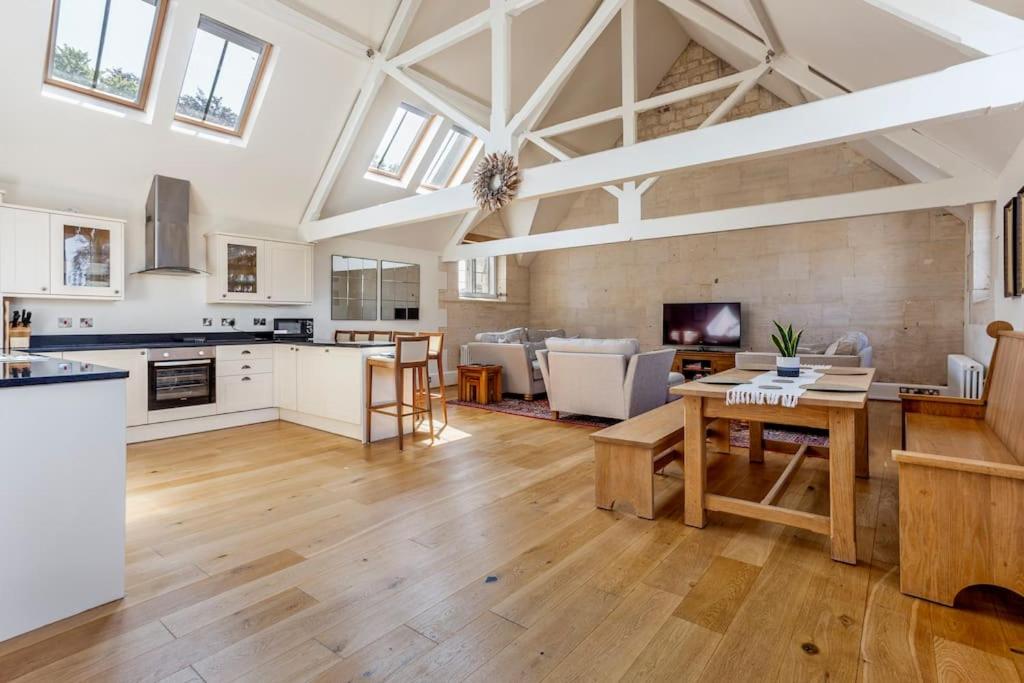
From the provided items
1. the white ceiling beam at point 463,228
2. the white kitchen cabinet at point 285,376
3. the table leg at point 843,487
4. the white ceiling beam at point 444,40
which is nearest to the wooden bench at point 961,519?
Result: the table leg at point 843,487

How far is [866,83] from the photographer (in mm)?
4250

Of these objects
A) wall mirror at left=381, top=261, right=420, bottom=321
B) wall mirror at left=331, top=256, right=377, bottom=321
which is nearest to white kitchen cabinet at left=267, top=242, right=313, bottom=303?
wall mirror at left=331, top=256, right=377, bottom=321

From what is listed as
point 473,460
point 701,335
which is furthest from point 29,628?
point 701,335

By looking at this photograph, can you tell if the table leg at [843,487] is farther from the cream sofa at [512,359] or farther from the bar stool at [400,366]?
the cream sofa at [512,359]

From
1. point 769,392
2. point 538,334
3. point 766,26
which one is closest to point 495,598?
point 769,392

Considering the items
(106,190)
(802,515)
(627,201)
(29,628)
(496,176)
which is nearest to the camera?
(29,628)

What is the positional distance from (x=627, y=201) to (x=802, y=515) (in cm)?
449

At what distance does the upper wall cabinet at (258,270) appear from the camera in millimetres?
5250

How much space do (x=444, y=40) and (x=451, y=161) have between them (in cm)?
239

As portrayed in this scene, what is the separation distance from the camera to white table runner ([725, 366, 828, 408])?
7.50 ft

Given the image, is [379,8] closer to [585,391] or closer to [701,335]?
[585,391]

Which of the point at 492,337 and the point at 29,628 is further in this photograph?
the point at 492,337

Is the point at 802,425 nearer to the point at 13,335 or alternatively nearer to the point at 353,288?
the point at 13,335

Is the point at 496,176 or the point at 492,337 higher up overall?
the point at 496,176
